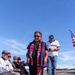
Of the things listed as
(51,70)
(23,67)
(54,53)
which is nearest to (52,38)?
(54,53)

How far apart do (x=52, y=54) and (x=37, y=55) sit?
315 centimetres

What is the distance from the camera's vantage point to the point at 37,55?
24.6 feet

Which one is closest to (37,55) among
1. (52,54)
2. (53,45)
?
(52,54)

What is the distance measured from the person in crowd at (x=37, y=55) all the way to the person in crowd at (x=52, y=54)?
2.72 metres

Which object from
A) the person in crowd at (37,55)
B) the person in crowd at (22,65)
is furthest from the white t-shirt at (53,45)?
the person in crowd at (37,55)

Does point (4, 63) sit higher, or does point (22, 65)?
point (22, 65)

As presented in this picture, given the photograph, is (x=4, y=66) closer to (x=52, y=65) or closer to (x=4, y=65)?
(x=4, y=65)

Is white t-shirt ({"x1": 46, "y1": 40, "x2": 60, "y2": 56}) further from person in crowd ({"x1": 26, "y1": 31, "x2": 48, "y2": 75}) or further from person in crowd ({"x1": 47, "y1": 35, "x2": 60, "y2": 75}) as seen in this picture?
person in crowd ({"x1": 26, "y1": 31, "x2": 48, "y2": 75})

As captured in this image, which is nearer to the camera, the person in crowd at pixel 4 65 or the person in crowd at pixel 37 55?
the person in crowd at pixel 37 55

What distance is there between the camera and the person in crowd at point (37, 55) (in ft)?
24.4

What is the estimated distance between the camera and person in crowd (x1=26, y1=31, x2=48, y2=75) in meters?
7.45

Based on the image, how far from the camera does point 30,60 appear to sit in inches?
295

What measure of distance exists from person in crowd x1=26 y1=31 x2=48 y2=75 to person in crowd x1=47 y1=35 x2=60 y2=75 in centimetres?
272

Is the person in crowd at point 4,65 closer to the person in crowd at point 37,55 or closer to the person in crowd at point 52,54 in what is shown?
the person in crowd at point 52,54
